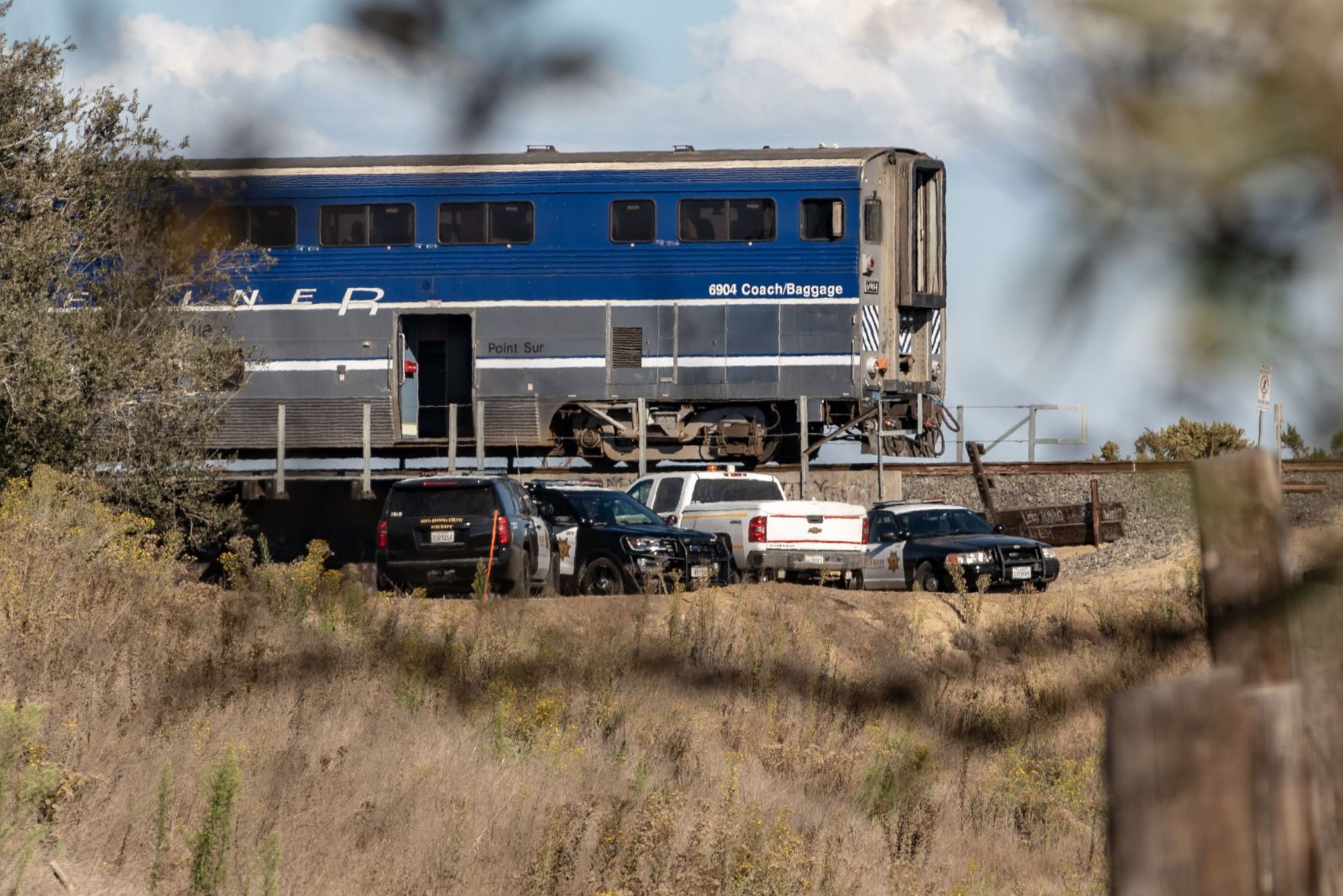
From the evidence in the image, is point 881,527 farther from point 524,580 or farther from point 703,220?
point 524,580

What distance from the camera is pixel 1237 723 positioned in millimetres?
1526

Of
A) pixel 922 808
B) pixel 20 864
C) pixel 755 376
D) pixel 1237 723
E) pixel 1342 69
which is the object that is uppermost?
pixel 755 376

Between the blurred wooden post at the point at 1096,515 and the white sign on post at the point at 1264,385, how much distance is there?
21.2 meters

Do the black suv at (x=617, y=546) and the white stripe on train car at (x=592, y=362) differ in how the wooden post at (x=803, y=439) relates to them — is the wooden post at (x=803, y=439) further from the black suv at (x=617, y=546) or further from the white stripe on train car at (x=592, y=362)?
the black suv at (x=617, y=546)

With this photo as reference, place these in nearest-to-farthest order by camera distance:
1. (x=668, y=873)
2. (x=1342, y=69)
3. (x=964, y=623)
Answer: (x=1342, y=69), (x=668, y=873), (x=964, y=623)

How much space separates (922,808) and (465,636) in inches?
192

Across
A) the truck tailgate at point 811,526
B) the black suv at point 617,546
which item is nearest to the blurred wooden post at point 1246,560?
the black suv at point 617,546

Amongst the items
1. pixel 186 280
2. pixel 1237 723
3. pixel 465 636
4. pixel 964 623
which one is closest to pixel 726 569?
pixel 964 623

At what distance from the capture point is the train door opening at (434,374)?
67.4ft

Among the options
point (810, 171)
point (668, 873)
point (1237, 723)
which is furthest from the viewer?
point (810, 171)

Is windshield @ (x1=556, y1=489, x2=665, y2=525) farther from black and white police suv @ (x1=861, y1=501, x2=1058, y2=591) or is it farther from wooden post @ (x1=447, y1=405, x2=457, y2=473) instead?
wooden post @ (x1=447, y1=405, x2=457, y2=473)

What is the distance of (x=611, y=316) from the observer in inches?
794

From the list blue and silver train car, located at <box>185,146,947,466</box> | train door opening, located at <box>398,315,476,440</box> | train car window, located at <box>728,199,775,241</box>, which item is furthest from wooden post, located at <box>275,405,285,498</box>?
train car window, located at <box>728,199,775,241</box>

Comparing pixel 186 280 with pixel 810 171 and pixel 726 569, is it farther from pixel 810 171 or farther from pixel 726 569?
pixel 810 171
